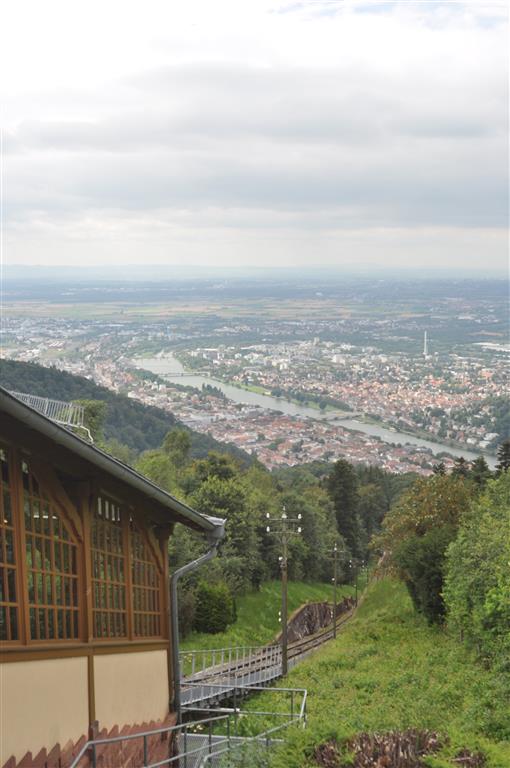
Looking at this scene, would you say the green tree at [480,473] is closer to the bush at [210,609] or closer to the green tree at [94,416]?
the green tree at [94,416]

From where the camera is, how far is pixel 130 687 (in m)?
11.4

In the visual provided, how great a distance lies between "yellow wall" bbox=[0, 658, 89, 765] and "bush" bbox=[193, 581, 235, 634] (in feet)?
90.5

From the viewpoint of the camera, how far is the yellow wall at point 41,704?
8148 millimetres

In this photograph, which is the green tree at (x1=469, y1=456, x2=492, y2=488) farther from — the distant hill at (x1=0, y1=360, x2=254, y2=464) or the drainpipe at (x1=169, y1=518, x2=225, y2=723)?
the drainpipe at (x1=169, y1=518, x2=225, y2=723)

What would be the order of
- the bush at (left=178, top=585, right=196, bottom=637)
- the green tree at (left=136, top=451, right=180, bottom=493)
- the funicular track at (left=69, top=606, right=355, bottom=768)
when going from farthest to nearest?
the green tree at (left=136, top=451, right=180, bottom=493)
the bush at (left=178, top=585, right=196, bottom=637)
the funicular track at (left=69, top=606, right=355, bottom=768)

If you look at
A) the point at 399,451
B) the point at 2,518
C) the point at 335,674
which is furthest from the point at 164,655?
the point at 399,451

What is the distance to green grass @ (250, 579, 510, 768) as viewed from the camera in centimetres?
1072

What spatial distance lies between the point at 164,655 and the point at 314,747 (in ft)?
11.0

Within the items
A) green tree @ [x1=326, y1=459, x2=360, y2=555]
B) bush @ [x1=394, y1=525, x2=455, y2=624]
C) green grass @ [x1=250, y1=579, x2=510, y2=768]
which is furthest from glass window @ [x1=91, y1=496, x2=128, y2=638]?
green tree @ [x1=326, y1=459, x2=360, y2=555]

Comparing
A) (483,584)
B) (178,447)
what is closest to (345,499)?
(178,447)

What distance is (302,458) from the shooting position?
479 ft

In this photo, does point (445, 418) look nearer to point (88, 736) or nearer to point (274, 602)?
point (274, 602)

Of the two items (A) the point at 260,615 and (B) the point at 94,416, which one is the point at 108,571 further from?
(B) the point at 94,416

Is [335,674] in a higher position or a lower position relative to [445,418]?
higher
